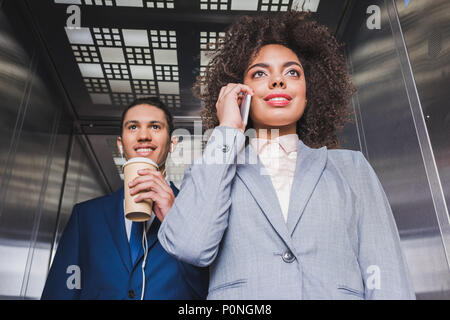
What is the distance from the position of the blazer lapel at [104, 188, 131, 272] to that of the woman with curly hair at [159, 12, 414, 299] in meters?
0.54

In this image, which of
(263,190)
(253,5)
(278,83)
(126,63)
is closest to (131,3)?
(126,63)

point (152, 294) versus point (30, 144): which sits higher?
point (30, 144)

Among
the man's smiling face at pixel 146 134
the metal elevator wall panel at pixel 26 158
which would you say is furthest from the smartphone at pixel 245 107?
the metal elevator wall panel at pixel 26 158

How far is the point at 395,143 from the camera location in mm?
2287

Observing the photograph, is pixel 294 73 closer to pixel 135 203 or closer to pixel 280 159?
pixel 280 159

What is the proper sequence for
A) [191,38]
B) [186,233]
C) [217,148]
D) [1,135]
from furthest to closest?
1. [191,38]
2. [1,135]
3. [217,148]
4. [186,233]

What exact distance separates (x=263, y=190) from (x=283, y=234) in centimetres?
17

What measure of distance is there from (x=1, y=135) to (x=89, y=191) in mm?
2787

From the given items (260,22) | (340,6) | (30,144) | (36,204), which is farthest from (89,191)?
(260,22)

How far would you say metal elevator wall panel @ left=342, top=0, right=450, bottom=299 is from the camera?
1867 mm

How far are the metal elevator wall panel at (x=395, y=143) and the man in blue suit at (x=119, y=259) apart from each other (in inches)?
43.5

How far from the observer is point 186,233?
1050mm

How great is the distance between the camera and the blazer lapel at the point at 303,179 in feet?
3.71

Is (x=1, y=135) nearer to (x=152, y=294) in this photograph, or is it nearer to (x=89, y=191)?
(x=152, y=294)
